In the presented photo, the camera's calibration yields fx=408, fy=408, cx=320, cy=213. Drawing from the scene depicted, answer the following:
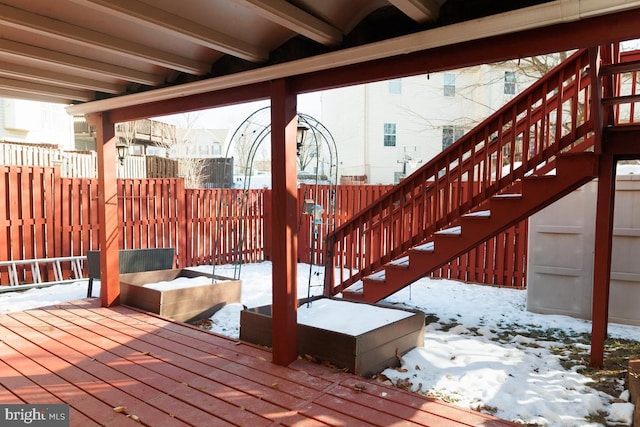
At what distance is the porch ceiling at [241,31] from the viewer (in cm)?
193

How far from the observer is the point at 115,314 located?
430 centimetres

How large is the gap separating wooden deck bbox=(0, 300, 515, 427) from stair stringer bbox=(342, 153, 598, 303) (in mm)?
1770

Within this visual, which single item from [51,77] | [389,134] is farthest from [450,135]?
[51,77]

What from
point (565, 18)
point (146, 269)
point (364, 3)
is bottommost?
point (146, 269)

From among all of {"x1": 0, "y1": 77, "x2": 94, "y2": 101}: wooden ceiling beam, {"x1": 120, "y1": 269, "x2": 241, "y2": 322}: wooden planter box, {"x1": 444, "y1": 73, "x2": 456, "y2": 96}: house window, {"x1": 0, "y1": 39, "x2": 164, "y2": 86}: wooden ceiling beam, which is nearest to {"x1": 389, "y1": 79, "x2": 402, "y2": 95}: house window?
{"x1": 444, "y1": 73, "x2": 456, "y2": 96}: house window

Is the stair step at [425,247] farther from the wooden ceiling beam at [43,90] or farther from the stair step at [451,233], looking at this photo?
the wooden ceiling beam at [43,90]

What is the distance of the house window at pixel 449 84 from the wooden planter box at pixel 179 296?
14547 mm

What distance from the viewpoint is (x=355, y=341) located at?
9.40ft

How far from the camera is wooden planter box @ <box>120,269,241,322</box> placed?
→ 434 centimetres

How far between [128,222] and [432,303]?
17.1ft

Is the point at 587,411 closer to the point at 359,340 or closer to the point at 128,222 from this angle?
the point at 359,340

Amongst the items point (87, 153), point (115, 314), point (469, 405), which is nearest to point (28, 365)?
point (115, 314)

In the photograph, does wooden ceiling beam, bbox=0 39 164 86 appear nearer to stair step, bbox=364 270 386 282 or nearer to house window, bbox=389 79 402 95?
stair step, bbox=364 270 386 282

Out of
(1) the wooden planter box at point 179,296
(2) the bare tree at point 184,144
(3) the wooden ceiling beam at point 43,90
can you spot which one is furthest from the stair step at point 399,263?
(2) the bare tree at point 184,144
